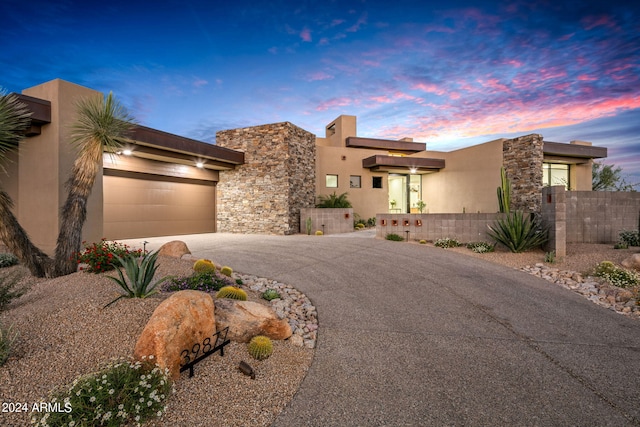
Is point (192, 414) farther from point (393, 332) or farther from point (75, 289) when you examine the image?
point (75, 289)

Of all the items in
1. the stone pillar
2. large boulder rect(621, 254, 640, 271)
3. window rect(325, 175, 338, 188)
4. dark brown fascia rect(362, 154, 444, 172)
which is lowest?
large boulder rect(621, 254, 640, 271)

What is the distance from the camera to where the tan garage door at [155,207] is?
1235cm

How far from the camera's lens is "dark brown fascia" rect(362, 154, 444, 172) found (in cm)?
1875

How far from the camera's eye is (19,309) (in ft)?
12.5

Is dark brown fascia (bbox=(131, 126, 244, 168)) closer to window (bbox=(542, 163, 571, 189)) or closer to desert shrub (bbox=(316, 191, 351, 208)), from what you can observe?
desert shrub (bbox=(316, 191, 351, 208))

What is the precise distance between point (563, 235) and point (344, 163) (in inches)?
520

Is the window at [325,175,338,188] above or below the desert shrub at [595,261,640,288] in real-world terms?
above

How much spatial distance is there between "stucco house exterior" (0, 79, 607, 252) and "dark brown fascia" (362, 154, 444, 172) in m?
0.08

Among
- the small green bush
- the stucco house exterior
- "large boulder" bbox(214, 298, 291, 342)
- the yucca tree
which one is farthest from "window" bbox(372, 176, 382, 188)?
the small green bush

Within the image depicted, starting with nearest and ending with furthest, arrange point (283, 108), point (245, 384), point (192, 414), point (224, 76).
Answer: point (192, 414) → point (245, 384) → point (224, 76) → point (283, 108)

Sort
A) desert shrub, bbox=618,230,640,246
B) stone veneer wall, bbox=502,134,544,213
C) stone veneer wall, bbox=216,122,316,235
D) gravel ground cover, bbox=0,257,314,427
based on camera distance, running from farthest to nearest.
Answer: stone veneer wall, bbox=502,134,544,213 → stone veneer wall, bbox=216,122,316,235 → desert shrub, bbox=618,230,640,246 → gravel ground cover, bbox=0,257,314,427

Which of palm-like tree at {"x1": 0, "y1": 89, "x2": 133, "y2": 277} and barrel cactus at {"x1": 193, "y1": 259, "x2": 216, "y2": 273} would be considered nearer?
palm-like tree at {"x1": 0, "y1": 89, "x2": 133, "y2": 277}

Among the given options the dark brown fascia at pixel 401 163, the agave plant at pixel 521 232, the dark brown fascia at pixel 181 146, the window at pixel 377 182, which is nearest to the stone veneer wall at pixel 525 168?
the dark brown fascia at pixel 401 163

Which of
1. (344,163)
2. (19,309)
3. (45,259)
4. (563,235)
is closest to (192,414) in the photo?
(19,309)
